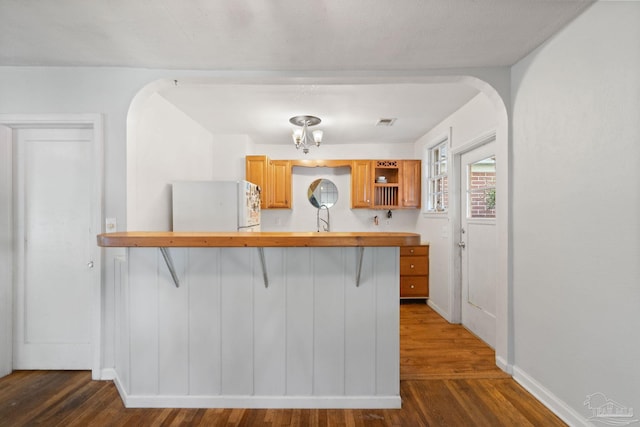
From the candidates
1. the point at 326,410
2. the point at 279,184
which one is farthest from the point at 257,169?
A: the point at 326,410

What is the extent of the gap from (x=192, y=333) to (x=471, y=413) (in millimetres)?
1845

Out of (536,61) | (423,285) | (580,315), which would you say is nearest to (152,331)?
(580,315)

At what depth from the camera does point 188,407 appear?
2070 millimetres

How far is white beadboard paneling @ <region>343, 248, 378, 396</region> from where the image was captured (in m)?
2.04

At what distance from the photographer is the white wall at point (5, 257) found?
250cm

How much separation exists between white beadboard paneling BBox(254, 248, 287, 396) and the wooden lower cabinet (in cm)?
291

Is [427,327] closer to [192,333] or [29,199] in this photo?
[192,333]

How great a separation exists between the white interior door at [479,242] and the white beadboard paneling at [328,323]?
1833 mm

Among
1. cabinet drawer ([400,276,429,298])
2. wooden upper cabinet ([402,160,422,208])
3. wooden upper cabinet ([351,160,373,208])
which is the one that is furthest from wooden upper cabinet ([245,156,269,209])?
cabinet drawer ([400,276,429,298])

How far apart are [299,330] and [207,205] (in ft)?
6.16

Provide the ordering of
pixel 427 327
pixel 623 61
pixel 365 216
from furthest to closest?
pixel 365 216
pixel 427 327
pixel 623 61

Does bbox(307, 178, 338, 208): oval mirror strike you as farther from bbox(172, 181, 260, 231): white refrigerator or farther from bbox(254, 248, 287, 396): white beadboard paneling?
bbox(254, 248, 287, 396): white beadboard paneling

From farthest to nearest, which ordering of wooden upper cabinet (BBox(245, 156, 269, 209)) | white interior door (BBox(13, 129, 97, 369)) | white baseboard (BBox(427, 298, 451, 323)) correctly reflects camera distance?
wooden upper cabinet (BBox(245, 156, 269, 209)) < white baseboard (BBox(427, 298, 451, 323)) < white interior door (BBox(13, 129, 97, 369))

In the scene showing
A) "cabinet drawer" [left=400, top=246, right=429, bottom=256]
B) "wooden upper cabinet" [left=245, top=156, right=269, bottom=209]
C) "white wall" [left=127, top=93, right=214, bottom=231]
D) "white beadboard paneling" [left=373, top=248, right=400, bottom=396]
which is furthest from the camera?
"wooden upper cabinet" [left=245, top=156, right=269, bottom=209]
